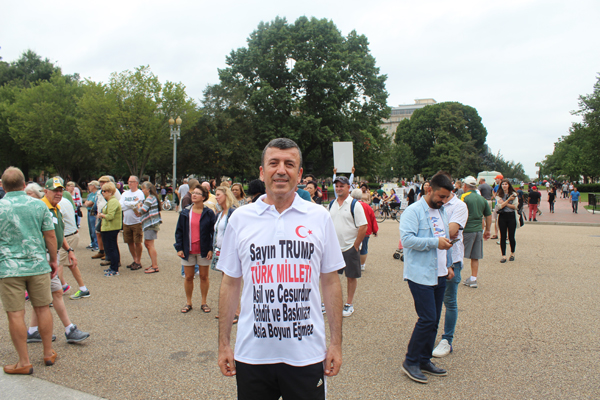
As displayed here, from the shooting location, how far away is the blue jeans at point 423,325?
3652 mm

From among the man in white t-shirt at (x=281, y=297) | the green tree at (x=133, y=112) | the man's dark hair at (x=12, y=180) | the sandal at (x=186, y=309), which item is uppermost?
the green tree at (x=133, y=112)

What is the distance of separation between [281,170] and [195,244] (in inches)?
159

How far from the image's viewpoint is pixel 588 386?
11.7 feet

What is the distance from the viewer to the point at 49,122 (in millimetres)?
36188

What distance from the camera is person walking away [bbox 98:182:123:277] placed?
25.4ft

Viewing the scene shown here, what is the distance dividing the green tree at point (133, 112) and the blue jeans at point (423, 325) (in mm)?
31376

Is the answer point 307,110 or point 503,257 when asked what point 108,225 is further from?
point 307,110

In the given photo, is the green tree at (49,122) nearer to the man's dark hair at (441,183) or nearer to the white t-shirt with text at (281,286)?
the man's dark hair at (441,183)

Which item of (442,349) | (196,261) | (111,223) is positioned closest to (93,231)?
(111,223)

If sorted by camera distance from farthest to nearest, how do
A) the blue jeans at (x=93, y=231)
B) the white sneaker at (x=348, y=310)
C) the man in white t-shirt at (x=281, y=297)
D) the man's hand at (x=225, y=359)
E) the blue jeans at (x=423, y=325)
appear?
the blue jeans at (x=93, y=231) → the white sneaker at (x=348, y=310) → the blue jeans at (x=423, y=325) → the man's hand at (x=225, y=359) → the man in white t-shirt at (x=281, y=297)

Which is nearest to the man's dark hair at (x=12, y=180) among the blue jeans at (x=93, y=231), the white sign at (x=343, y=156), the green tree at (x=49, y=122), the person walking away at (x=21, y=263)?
the person walking away at (x=21, y=263)

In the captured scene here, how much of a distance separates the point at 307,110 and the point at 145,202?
27.2 metres

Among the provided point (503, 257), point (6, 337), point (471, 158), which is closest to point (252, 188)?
point (6, 337)

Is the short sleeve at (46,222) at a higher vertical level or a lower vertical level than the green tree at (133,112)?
lower
